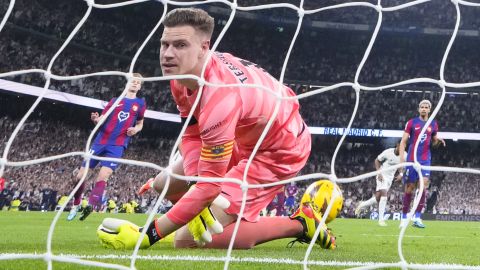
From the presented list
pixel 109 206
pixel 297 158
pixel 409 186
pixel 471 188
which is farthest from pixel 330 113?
pixel 297 158

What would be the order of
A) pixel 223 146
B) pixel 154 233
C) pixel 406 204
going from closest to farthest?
pixel 223 146, pixel 154 233, pixel 406 204

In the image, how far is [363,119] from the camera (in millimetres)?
24812

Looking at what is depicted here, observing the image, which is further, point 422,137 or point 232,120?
point 422,137

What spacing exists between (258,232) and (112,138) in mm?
4652

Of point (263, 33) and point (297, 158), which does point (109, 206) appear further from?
point (297, 158)

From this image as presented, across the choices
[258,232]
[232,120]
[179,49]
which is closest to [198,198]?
[232,120]

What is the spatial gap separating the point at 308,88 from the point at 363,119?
3.14 meters

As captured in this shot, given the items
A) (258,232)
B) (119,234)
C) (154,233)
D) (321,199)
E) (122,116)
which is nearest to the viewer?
(154,233)

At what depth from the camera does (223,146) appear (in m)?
3.11

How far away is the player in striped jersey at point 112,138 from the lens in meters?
8.28

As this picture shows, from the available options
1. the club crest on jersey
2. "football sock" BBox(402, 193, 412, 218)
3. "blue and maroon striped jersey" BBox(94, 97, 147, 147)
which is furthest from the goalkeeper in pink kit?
"football sock" BBox(402, 193, 412, 218)

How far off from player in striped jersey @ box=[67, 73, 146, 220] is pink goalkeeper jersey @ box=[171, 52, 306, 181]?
4.04 meters

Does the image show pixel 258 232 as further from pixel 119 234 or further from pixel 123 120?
pixel 123 120

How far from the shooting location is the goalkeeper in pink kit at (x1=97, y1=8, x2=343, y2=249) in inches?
123
